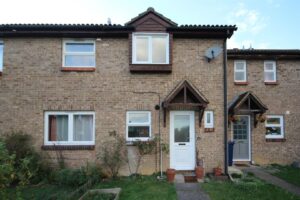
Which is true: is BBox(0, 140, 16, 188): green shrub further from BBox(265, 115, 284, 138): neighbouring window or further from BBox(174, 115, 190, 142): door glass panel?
BBox(265, 115, 284, 138): neighbouring window

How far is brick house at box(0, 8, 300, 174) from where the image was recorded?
1073 centimetres

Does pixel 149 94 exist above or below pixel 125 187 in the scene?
above

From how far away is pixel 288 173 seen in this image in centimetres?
1174

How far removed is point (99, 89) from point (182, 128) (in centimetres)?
402

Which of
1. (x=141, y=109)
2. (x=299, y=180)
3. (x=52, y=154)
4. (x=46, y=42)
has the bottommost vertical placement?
(x=299, y=180)

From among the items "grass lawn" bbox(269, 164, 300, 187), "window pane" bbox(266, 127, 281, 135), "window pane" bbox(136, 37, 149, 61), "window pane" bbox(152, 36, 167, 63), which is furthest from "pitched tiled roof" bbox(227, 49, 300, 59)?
"grass lawn" bbox(269, 164, 300, 187)

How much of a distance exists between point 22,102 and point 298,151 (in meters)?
14.5

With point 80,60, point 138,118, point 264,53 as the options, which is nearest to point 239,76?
point 264,53

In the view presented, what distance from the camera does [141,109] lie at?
10.8 meters

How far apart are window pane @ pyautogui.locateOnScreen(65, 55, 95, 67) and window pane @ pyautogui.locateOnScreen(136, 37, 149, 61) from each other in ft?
6.71

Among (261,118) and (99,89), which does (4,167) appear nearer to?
(99,89)

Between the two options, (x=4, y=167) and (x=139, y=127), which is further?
(x=139, y=127)

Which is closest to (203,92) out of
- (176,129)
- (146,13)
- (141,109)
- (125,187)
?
(176,129)

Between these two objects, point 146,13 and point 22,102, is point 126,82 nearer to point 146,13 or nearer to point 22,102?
point 146,13
